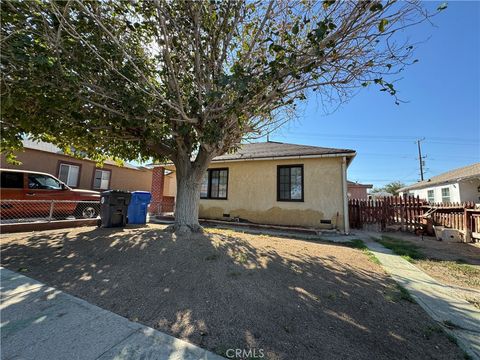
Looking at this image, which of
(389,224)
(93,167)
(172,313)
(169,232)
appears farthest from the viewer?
(93,167)

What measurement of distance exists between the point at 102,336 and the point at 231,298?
146 cm

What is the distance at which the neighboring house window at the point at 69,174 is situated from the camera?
15.1 metres

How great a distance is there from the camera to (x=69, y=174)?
15562mm

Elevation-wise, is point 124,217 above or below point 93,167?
below

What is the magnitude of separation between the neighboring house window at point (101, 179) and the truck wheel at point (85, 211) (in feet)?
29.0

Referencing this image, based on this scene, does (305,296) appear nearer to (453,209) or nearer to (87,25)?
(87,25)

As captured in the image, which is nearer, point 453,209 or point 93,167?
point 453,209

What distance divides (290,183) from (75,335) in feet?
29.1

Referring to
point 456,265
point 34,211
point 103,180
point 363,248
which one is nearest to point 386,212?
point 363,248

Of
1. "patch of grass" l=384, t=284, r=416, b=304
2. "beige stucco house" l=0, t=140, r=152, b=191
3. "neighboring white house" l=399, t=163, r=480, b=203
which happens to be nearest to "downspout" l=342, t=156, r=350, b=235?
"patch of grass" l=384, t=284, r=416, b=304

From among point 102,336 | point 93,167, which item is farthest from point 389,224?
point 93,167

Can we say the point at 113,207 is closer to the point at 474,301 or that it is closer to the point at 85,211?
the point at 85,211

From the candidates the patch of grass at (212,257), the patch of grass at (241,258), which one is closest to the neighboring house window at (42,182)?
the patch of grass at (212,257)

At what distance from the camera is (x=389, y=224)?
1077 centimetres
